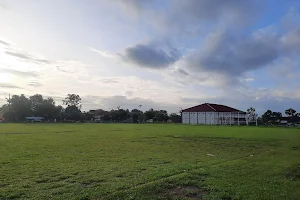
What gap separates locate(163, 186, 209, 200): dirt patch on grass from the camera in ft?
27.2

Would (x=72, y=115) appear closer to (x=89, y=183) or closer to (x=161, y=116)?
(x=161, y=116)

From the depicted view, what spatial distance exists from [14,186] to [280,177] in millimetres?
9098

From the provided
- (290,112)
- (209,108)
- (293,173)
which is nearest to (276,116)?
(290,112)

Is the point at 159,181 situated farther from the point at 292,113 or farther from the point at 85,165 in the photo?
the point at 292,113

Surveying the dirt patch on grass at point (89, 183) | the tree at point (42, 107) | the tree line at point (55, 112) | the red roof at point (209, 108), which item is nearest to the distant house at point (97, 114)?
the tree line at point (55, 112)

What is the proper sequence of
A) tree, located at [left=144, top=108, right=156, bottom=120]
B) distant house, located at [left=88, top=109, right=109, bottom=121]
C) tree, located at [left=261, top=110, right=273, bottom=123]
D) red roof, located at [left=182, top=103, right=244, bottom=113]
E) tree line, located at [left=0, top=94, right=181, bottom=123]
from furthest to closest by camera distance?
1. distant house, located at [left=88, top=109, right=109, bottom=121]
2. tree, located at [left=144, top=108, right=156, bottom=120]
3. tree, located at [left=261, top=110, right=273, bottom=123]
4. red roof, located at [left=182, top=103, right=244, bottom=113]
5. tree line, located at [left=0, top=94, right=181, bottom=123]

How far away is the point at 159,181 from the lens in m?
9.77

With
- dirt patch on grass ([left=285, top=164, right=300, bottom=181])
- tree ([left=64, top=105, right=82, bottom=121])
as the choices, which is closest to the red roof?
tree ([left=64, top=105, right=82, bottom=121])

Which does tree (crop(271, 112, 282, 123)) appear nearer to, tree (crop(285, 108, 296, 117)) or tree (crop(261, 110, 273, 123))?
tree (crop(261, 110, 273, 123))

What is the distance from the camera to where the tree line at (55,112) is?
363 ft

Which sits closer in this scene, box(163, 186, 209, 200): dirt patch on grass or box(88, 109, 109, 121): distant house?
box(163, 186, 209, 200): dirt patch on grass

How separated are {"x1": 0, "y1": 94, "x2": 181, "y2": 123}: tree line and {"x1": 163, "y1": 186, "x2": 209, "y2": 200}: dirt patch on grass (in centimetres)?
11188

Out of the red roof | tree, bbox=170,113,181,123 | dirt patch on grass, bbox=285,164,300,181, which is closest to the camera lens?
dirt patch on grass, bbox=285,164,300,181

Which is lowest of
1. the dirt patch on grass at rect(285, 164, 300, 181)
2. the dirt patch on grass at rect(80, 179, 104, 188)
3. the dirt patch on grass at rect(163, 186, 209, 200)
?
the dirt patch on grass at rect(163, 186, 209, 200)
